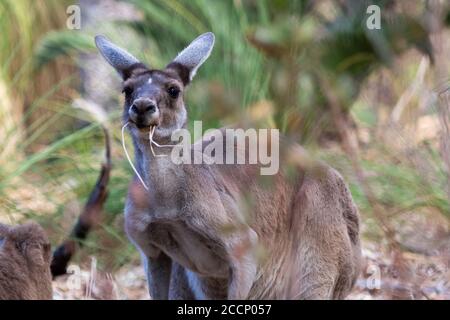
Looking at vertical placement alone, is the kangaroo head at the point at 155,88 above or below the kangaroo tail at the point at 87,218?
above

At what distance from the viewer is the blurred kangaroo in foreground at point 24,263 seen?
3.75 meters

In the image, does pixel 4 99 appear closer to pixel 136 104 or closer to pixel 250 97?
pixel 250 97

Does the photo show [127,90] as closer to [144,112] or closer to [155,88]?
[155,88]

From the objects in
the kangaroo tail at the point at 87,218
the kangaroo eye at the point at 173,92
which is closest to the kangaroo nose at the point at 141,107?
the kangaroo eye at the point at 173,92

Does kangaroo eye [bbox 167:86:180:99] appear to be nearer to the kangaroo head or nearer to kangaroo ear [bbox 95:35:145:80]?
the kangaroo head

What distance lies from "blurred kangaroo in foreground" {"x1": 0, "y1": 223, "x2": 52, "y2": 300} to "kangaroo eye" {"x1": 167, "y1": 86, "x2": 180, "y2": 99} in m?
0.82

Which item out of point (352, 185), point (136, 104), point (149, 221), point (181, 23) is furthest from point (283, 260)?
point (181, 23)

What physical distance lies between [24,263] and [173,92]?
1.00 m

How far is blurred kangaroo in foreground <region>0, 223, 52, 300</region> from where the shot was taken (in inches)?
147

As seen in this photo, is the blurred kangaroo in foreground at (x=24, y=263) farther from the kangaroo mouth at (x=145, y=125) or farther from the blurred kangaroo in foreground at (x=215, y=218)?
the kangaroo mouth at (x=145, y=125)

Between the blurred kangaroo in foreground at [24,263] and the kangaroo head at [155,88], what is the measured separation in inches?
25.0

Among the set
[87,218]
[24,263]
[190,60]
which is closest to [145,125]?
[190,60]
